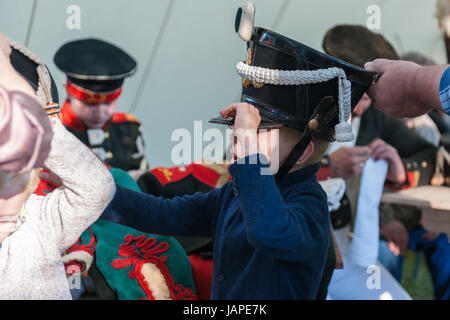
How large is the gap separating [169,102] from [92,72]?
0.43 m

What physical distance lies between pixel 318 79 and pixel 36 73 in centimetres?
49

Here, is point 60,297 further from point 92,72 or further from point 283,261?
point 92,72

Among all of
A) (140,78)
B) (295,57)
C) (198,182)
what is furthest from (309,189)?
(140,78)

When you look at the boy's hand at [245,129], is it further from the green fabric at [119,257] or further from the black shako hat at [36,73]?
the green fabric at [119,257]

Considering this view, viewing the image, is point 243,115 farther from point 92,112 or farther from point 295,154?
point 92,112

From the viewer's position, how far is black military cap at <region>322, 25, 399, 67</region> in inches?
60.0

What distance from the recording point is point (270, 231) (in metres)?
0.86

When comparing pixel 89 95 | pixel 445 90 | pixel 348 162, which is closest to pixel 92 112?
pixel 89 95

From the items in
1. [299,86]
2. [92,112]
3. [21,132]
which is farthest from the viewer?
[92,112]

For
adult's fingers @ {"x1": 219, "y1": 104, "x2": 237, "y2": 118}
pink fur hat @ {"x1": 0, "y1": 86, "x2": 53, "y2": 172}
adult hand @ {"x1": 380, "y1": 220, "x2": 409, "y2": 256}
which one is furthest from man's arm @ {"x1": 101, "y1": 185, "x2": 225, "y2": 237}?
adult hand @ {"x1": 380, "y1": 220, "x2": 409, "y2": 256}

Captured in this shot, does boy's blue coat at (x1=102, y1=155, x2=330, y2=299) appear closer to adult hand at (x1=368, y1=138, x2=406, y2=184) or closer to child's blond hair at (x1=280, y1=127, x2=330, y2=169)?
child's blond hair at (x1=280, y1=127, x2=330, y2=169)

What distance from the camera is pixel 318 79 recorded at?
36.3 inches

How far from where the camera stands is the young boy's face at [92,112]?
2.25 metres

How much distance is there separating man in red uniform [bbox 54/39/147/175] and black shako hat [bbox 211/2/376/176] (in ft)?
2.90
